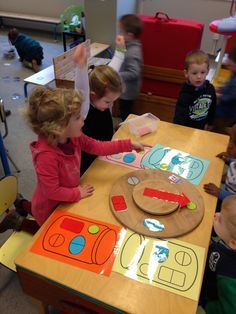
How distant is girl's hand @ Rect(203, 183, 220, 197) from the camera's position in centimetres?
126

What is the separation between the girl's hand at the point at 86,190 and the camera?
1.22m

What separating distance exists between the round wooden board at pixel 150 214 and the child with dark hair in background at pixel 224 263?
99mm

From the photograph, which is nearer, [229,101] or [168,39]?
[229,101]

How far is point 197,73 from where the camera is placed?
1963 millimetres

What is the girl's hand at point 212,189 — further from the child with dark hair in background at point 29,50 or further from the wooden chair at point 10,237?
the child with dark hair in background at point 29,50

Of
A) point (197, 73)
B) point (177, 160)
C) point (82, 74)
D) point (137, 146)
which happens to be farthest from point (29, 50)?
point (177, 160)

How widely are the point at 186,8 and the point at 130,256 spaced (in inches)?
175

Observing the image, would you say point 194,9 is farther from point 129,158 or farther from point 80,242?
point 80,242

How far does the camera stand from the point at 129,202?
1177 millimetres

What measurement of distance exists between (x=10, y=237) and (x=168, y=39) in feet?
7.66

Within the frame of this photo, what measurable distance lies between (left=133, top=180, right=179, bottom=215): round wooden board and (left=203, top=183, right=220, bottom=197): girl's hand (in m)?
0.15

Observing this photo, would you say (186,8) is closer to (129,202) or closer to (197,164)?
(197,164)

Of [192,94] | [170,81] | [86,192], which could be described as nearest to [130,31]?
[170,81]

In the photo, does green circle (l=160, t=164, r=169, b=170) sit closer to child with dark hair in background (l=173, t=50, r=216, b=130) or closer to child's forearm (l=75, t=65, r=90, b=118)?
child's forearm (l=75, t=65, r=90, b=118)
